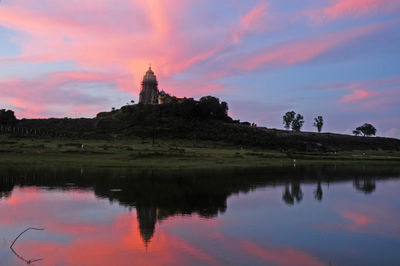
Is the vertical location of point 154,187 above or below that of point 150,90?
below

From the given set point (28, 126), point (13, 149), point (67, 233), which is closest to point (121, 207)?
point (67, 233)

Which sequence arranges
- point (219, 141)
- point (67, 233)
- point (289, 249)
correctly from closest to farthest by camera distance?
point (289, 249) < point (67, 233) < point (219, 141)

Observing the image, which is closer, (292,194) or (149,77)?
(292,194)

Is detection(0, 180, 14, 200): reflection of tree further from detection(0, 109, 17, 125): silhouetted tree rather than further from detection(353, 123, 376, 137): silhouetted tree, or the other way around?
detection(353, 123, 376, 137): silhouetted tree

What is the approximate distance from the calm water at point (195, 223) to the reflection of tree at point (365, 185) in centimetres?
51

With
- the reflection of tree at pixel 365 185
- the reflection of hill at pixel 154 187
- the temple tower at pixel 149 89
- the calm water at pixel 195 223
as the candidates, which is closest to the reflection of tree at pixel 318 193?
the reflection of hill at pixel 154 187

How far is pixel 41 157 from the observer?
2601 inches

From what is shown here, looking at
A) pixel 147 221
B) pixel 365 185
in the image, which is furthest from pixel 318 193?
pixel 147 221

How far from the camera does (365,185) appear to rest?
4519cm

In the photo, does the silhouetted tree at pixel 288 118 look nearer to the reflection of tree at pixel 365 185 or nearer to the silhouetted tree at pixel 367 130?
the silhouetted tree at pixel 367 130

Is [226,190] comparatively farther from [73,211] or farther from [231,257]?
[231,257]

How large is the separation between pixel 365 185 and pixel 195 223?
29682mm

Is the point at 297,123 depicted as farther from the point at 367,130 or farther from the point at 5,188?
the point at 5,188

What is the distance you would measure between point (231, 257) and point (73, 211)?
542 inches
